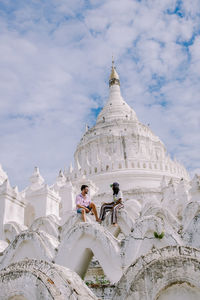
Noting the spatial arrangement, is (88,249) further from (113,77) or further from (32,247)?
(113,77)

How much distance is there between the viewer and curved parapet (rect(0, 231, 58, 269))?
21.9 ft

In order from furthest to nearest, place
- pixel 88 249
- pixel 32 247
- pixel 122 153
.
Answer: pixel 122 153 < pixel 32 247 < pixel 88 249

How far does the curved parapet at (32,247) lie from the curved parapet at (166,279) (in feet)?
10.4

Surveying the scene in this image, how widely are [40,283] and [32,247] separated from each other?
339cm

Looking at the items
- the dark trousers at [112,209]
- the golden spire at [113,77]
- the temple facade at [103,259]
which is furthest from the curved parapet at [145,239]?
the golden spire at [113,77]

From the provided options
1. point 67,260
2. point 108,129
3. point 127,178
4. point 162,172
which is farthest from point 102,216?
point 108,129

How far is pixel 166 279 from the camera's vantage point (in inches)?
143

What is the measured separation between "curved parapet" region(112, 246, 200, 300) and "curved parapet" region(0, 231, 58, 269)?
3175mm

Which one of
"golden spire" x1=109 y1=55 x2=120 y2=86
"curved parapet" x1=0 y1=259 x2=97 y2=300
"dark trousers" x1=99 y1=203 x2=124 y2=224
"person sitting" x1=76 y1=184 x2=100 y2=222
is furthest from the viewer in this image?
"golden spire" x1=109 y1=55 x2=120 y2=86

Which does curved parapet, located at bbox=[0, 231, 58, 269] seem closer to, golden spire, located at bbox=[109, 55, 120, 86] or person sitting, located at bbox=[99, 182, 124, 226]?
person sitting, located at bbox=[99, 182, 124, 226]

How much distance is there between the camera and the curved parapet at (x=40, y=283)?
137 inches

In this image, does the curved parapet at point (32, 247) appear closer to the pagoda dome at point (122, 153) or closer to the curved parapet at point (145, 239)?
the curved parapet at point (145, 239)

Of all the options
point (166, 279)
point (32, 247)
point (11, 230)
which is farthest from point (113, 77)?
point (166, 279)

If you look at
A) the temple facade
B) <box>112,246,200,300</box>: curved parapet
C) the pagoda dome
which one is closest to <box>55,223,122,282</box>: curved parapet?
the temple facade
